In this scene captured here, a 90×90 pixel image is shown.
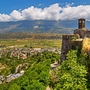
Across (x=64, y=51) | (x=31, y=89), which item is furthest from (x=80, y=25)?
(x=31, y=89)

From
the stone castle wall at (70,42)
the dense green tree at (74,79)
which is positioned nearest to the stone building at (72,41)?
the stone castle wall at (70,42)

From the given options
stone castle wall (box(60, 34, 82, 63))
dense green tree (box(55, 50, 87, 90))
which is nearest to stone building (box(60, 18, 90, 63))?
stone castle wall (box(60, 34, 82, 63))

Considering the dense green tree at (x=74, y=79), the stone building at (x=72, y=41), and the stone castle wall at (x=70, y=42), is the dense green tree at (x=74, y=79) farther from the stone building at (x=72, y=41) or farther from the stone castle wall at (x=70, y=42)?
the stone castle wall at (x=70, y=42)

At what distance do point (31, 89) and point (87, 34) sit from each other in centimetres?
2270

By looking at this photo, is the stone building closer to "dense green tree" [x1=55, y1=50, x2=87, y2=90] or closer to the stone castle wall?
the stone castle wall

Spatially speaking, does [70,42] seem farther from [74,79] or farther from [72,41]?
[74,79]

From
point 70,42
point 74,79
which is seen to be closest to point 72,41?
point 70,42

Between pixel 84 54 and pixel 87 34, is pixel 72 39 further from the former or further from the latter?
pixel 84 54

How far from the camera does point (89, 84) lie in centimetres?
2953

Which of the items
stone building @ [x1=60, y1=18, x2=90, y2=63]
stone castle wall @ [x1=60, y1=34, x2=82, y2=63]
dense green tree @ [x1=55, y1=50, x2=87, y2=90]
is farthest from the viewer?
stone castle wall @ [x1=60, y1=34, x2=82, y2=63]

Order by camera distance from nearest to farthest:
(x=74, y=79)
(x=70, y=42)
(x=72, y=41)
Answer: (x=74, y=79) → (x=72, y=41) → (x=70, y=42)

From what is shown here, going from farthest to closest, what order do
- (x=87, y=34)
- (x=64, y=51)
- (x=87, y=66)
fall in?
(x=87, y=34) < (x=64, y=51) < (x=87, y=66)

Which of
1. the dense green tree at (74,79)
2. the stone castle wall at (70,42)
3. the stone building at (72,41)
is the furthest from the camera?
the stone castle wall at (70,42)

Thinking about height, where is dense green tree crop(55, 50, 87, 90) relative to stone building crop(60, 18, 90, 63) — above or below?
below
